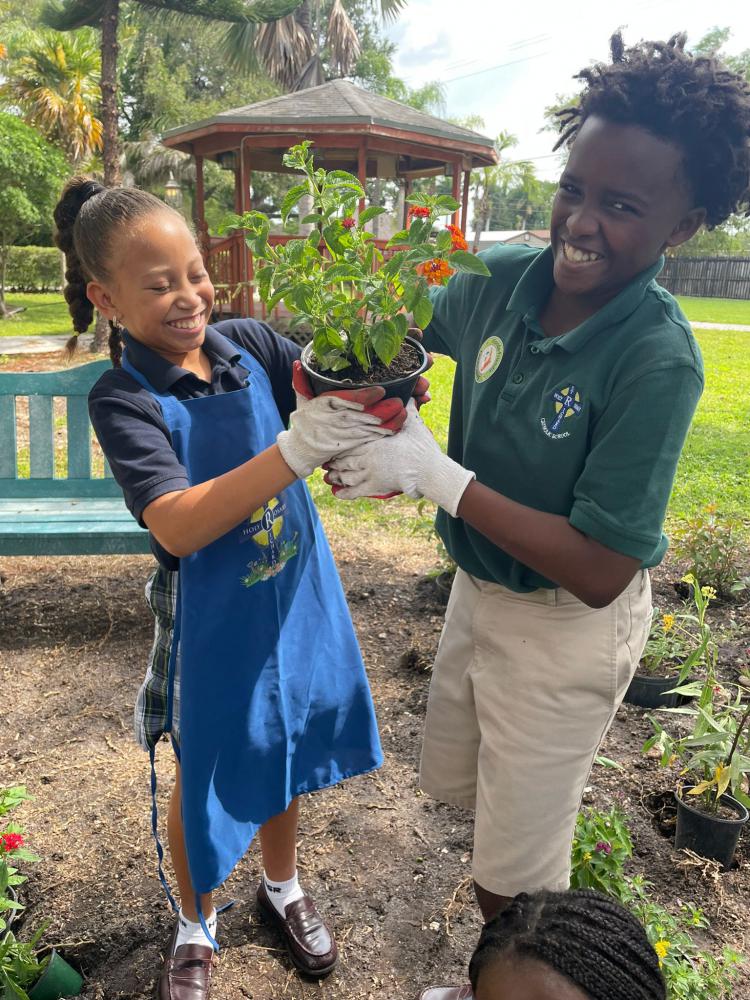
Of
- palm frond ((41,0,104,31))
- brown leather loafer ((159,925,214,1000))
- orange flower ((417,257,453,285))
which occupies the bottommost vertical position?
brown leather loafer ((159,925,214,1000))

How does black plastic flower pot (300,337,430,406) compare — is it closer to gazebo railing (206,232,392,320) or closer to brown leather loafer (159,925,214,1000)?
brown leather loafer (159,925,214,1000)

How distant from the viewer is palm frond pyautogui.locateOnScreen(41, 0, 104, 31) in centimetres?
910

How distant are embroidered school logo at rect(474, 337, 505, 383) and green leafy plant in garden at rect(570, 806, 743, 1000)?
1.11 metres

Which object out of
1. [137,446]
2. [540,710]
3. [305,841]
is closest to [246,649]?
Result: [137,446]

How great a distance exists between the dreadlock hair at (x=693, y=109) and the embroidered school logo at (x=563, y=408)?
0.40 m

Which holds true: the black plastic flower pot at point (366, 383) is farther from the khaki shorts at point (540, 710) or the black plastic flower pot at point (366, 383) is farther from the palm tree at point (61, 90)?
the palm tree at point (61, 90)

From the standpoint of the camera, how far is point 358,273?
4.24ft

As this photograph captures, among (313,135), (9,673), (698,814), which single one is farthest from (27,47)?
(698,814)

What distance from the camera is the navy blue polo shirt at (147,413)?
4.35 ft

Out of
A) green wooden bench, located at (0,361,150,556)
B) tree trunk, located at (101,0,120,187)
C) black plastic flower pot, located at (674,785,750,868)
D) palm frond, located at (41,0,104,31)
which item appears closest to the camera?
black plastic flower pot, located at (674,785,750,868)

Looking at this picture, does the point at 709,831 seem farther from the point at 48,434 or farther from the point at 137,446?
the point at 48,434

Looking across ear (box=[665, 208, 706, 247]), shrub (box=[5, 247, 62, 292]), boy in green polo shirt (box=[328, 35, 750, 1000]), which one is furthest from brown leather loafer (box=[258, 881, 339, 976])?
shrub (box=[5, 247, 62, 292])

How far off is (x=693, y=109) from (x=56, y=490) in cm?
333

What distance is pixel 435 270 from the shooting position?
1.29 m
